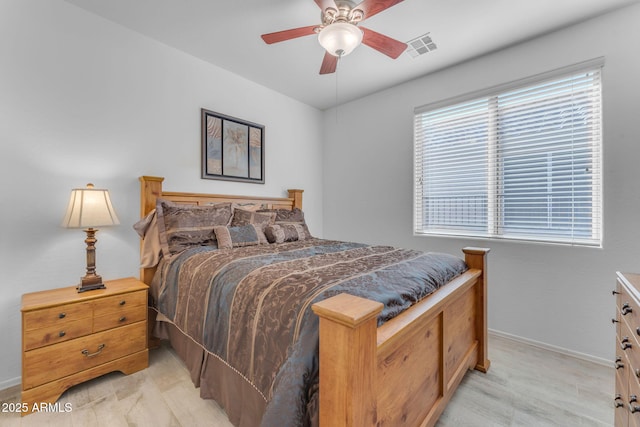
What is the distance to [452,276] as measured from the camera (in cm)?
174

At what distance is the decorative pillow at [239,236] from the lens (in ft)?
7.72

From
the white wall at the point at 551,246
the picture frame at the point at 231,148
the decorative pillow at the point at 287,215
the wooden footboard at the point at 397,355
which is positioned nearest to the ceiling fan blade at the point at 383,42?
the white wall at the point at 551,246

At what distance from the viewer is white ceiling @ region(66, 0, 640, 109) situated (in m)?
2.05

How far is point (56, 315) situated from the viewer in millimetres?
1652

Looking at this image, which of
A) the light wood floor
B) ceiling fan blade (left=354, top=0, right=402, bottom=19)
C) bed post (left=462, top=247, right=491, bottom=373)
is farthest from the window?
ceiling fan blade (left=354, top=0, right=402, bottom=19)

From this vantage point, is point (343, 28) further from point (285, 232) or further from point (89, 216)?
point (89, 216)

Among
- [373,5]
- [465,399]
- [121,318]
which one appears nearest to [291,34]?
[373,5]

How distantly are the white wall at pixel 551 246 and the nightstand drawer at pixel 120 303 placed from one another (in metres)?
2.64

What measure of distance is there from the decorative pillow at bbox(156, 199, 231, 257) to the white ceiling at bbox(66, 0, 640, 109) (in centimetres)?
152

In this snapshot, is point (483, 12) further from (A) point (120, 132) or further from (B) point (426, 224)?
(A) point (120, 132)

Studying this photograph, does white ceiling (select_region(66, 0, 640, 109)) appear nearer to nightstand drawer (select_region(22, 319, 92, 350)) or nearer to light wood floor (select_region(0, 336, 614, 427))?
nightstand drawer (select_region(22, 319, 92, 350))

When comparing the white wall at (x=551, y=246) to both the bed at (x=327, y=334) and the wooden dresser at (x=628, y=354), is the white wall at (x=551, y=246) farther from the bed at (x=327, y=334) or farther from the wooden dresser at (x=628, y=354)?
the wooden dresser at (x=628, y=354)

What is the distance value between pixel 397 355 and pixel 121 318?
1.90 m

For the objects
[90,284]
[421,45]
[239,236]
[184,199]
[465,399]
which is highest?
[421,45]
